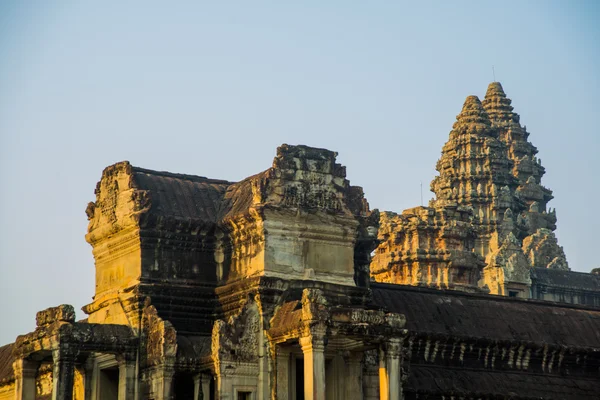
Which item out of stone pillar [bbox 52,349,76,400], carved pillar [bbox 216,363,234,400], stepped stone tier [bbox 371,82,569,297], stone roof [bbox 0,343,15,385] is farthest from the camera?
stepped stone tier [bbox 371,82,569,297]

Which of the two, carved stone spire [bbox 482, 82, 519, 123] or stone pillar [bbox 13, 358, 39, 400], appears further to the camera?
carved stone spire [bbox 482, 82, 519, 123]

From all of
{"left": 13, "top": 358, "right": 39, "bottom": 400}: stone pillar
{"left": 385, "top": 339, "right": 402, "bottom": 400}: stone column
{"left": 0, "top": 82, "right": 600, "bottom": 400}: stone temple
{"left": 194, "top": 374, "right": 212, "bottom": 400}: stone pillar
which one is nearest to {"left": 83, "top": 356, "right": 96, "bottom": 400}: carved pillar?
{"left": 0, "top": 82, "right": 600, "bottom": 400}: stone temple

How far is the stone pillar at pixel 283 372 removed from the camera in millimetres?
41250

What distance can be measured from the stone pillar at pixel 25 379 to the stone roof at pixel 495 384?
38.7ft

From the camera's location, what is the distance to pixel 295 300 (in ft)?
139

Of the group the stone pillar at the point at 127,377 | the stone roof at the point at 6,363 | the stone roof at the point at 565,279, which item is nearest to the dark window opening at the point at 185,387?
the stone pillar at the point at 127,377

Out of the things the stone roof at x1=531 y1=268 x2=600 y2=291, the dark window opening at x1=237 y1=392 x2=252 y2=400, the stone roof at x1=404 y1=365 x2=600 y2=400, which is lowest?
the dark window opening at x1=237 y1=392 x2=252 y2=400

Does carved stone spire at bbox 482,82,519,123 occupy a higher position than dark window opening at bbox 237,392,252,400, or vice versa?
carved stone spire at bbox 482,82,519,123

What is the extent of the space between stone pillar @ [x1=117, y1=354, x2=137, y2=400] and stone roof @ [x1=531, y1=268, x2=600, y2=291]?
50.5 m

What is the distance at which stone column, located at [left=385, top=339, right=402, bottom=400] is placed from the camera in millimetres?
40625

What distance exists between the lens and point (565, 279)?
305 ft

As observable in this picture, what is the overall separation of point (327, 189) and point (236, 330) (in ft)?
17.2

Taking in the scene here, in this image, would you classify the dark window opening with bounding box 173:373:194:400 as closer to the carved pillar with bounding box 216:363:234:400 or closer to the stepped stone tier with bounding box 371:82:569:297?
the carved pillar with bounding box 216:363:234:400

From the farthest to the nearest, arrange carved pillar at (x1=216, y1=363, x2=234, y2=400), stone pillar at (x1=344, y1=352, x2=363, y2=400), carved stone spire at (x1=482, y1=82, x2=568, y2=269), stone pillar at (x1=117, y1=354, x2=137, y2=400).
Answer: carved stone spire at (x1=482, y1=82, x2=568, y2=269)
stone pillar at (x1=117, y1=354, x2=137, y2=400)
stone pillar at (x1=344, y1=352, x2=363, y2=400)
carved pillar at (x1=216, y1=363, x2=234, y2=400)
